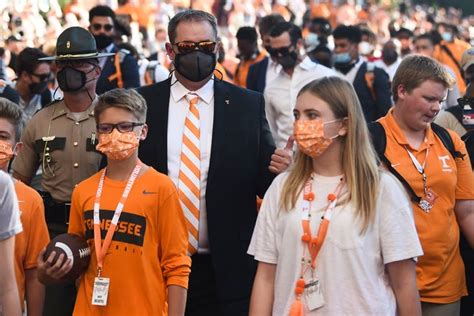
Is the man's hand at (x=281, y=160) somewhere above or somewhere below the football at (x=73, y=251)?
above

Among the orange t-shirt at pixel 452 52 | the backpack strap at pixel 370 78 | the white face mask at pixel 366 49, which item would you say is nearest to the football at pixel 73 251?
the backpack strap at pixel 370 78

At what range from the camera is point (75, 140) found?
689cm

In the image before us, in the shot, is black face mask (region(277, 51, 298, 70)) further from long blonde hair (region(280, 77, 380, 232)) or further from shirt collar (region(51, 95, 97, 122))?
long blonde hair (region(280, 77, 380, 232))

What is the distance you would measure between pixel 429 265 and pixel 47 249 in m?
2.15

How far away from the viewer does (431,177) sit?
6320mm

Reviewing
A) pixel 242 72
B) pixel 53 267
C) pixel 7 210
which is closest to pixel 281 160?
pixel 53 267

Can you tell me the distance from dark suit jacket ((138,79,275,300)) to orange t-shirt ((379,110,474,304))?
2.49 ft

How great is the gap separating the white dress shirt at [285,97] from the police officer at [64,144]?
9.97 ft

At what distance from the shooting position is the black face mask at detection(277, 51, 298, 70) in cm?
1074

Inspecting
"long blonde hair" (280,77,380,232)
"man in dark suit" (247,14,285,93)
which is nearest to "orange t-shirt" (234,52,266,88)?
"man in dark suit" (247,14,285,93)

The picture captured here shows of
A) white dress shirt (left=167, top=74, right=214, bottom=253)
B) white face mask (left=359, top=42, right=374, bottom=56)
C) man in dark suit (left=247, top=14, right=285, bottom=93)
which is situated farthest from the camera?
white face mask (left=359, top=42, right=374, bottom=56)

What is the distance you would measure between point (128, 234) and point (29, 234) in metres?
0.55

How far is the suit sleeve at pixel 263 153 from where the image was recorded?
6527mm

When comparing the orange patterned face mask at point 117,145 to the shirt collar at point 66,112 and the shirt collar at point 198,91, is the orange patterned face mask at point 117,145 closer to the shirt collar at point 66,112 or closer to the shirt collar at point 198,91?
the shirt collar at point 198,91
